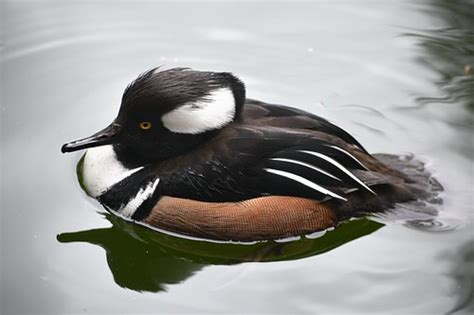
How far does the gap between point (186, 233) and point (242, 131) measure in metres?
0.82

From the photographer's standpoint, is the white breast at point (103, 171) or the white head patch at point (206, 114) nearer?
the white head patch at point (206, 114)

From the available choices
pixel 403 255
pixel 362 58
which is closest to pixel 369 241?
pixel 403 255

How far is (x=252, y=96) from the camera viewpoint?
8.40 meters

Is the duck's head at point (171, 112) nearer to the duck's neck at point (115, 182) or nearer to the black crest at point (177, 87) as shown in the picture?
the black crest at point (177, 87)

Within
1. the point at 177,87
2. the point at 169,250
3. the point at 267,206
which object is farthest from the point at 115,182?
the point at 267,206

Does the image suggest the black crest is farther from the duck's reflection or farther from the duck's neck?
the duck's reflection

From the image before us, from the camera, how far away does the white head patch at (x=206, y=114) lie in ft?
21.9

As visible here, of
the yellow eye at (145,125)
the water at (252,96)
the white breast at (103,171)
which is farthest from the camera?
the white breast at (103,171)

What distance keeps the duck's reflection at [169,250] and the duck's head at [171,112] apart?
1.98 ft

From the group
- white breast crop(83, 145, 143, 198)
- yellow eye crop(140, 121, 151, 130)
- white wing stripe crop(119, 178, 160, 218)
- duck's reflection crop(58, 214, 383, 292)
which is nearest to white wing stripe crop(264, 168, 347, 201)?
duck's reflection crop(58, 214, 383, 292)

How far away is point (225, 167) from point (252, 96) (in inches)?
78.7

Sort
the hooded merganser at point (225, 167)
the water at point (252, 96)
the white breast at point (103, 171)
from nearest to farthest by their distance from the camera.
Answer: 1. the water at point (252, 96)
2. the hooded merganser at point (225, 167)
3. the white breast at point (103, 171)

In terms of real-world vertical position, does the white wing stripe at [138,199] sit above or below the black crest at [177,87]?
below

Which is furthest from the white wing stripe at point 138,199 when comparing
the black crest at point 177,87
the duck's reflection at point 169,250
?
the black crest at point 177,87
